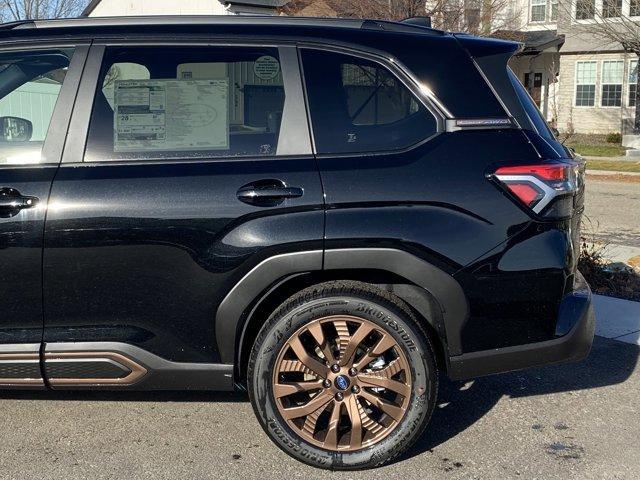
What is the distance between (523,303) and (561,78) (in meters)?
27.4

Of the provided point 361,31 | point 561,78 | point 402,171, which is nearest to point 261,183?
point 402,171

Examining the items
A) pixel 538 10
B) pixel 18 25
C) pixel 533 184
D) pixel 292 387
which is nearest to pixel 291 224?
pixel 292 387

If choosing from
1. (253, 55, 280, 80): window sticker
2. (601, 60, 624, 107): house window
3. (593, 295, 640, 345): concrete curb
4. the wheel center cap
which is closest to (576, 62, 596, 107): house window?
(601, 60, 624, 107): house window

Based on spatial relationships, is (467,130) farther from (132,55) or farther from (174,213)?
(132,55)

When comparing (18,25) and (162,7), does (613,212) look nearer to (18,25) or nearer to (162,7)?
(18,25)

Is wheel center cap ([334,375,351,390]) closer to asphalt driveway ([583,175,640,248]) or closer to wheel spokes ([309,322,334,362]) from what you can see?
wheel spokes ([309,322,334,362])

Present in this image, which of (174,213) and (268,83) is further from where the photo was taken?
(268,83)

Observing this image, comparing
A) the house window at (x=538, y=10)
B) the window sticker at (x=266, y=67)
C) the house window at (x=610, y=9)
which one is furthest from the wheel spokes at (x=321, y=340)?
the house window at (x=538, y=10)

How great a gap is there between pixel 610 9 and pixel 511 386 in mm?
17955

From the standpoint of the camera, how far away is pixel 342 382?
3.42 m

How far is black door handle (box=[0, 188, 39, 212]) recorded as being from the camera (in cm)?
329

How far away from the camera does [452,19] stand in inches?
627

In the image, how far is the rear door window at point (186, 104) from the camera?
3.43m

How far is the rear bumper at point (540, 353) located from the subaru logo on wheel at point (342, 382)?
48 centimetres
